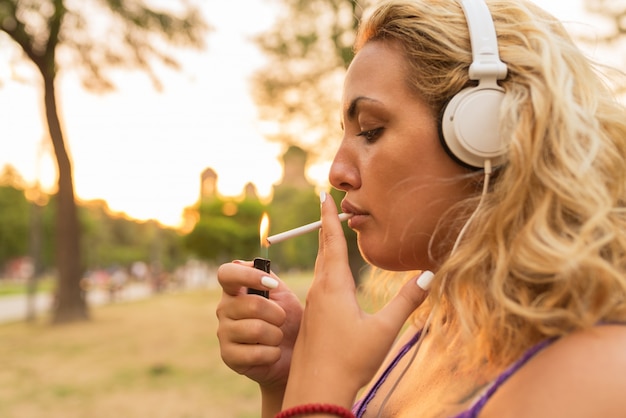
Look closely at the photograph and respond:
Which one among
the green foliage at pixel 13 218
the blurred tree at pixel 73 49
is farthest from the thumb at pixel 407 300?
the green foliage at pixel 13 218

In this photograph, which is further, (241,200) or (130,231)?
(130,231)

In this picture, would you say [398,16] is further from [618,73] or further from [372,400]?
[372,400]

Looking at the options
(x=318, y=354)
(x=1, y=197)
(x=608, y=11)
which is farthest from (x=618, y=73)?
(x=1, y=197)

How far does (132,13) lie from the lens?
44.9 ft

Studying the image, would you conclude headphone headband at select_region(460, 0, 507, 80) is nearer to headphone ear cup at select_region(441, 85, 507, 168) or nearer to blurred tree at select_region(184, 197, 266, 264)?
headphone ear cup at select_region(441, 85, 507, 168)

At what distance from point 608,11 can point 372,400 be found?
12.2 meters

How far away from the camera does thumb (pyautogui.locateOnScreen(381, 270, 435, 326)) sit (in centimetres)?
114

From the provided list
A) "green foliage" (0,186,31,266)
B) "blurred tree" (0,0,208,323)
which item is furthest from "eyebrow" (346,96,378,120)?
"green foliage" (0,186,31,266)

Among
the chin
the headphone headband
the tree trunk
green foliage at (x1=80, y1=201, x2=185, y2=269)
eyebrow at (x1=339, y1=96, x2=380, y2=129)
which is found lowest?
green foliage at (x1=80, y1=201, x2=185, y2=269)

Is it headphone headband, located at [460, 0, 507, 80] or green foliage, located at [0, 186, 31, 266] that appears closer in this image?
headphone headband, located at [460, 0, 507, 80]

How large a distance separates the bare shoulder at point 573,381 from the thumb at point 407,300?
0.21 m

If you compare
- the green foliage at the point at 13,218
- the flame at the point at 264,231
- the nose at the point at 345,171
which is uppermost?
the nose at the point at 345,171

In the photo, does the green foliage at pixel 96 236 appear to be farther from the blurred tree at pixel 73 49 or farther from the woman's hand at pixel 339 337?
the woman's hand at pixel 339 337

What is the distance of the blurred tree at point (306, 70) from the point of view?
593 inches
